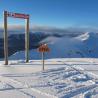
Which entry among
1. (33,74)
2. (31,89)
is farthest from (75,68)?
(31,89)

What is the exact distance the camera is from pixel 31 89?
11289 millimetres

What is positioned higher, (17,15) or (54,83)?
(17,15)


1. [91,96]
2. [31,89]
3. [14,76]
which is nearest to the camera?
[91,96]

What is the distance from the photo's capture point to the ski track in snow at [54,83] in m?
10.7

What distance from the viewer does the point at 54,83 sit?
39.8 ft

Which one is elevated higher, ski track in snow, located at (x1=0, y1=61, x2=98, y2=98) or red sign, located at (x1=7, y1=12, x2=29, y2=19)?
red sign, located at (x1=7, y1=12, x2=29, y2=19)

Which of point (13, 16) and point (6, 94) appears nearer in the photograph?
point (6, 94)

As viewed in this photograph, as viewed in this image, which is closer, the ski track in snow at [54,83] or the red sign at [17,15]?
the ski track in snow at [54,83]

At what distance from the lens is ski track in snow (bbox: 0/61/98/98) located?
10734 millimetres

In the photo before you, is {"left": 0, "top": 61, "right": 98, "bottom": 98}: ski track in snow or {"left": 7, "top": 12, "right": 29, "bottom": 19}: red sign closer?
{"left": 0, "top": 61, "right": 98, "bottom": 98}: ski track in snow

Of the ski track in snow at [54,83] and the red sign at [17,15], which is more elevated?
the red sign at [17,15]

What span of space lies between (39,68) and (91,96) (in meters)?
5.45

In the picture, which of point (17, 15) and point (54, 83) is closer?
point (54, 83)

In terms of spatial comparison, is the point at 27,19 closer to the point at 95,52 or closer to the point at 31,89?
the point at 31,89
